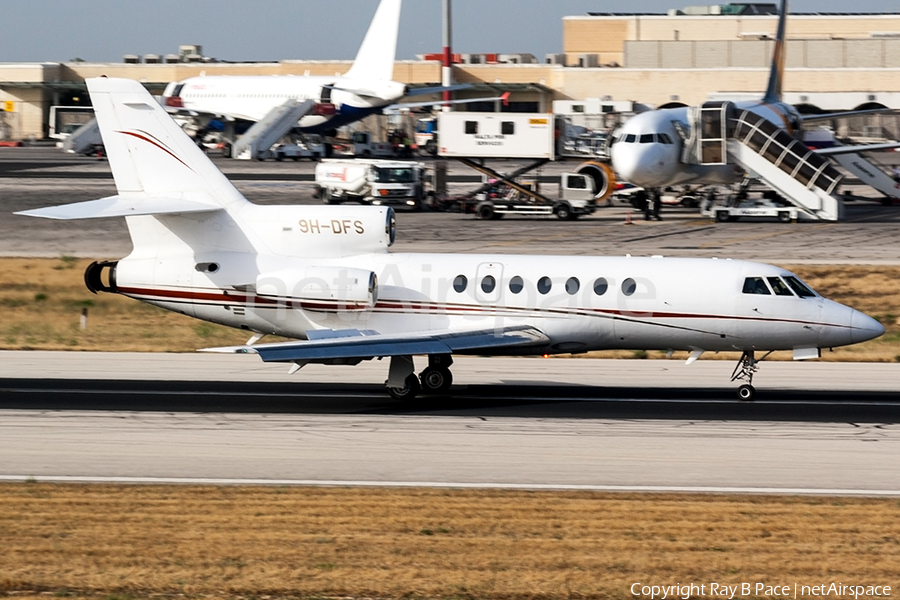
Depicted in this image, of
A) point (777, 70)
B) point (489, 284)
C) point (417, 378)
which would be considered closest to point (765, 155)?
point (777, 70)

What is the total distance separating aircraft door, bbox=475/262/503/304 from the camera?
24.5m

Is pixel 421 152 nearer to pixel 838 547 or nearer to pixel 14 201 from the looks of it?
pixel 14 201

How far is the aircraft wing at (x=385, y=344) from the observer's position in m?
22.1

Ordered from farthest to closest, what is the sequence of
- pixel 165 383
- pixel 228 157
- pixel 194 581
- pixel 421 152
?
pixel 421 152, pixel 228 157, pixel 165 383, pixel 194 581

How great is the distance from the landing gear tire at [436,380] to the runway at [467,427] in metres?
0.29

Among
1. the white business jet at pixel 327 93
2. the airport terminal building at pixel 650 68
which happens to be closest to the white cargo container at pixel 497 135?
the white business jet at pixel 327 93

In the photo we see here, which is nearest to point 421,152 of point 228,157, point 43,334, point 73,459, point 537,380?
point 228,157

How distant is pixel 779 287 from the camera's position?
23812 millimetres

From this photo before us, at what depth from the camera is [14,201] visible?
61062 mm

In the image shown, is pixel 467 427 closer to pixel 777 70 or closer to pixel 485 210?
pixel 485 210

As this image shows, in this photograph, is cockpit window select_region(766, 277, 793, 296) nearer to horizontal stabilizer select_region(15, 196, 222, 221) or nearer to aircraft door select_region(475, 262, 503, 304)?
aircraft door select_region(475, 262, 503, 304)

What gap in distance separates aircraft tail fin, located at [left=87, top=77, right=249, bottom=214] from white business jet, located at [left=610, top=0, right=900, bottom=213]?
1265 inches

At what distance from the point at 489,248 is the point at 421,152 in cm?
5957

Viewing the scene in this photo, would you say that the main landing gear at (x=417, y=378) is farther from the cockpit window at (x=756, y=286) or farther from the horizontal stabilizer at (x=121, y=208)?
the cockpit window at (x=756, y=286)
